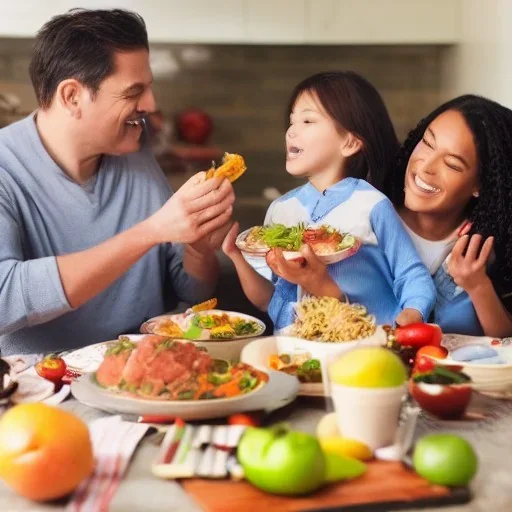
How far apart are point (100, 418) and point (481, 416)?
36 cm

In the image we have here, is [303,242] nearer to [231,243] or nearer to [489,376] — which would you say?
[231,243]

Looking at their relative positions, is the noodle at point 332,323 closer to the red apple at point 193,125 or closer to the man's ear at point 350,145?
the man's ear at point 350,145

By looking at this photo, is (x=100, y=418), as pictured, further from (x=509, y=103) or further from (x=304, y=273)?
(x=509, y=103)

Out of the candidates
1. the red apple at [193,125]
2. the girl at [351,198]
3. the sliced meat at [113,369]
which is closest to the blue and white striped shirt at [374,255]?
the girl at [351,198]

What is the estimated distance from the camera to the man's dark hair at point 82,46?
1.19m

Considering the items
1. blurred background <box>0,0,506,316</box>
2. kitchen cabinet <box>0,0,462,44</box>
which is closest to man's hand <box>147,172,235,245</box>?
blurred background <box>0,0,506,316</box>

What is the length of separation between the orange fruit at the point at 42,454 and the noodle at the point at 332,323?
13.0 inches

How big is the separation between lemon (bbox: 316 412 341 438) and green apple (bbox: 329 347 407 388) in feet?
0.15

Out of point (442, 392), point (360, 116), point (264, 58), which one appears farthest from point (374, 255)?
point (264, 58)

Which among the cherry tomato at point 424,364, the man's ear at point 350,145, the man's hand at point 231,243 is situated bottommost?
the cherry tomato at point 424,364

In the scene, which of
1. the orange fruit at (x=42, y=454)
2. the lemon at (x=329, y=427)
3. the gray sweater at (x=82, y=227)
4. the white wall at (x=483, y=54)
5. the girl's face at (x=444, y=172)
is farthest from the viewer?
the white wall at (x=483, y=54)

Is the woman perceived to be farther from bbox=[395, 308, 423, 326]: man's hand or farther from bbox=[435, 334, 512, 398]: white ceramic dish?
bbox=[435, 334, 512, 398]: white ceramic dish

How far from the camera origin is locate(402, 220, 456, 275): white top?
44.3 inches

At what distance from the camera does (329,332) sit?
912 millimetres
